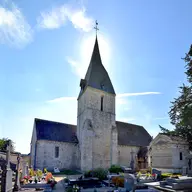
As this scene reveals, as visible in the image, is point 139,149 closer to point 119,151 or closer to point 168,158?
point 119,151

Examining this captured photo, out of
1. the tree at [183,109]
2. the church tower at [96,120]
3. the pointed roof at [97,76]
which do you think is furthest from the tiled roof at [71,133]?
the tree at [183,109]

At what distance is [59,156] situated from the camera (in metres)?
26.9

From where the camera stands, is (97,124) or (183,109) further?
(97,124)

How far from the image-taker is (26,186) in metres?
13.2

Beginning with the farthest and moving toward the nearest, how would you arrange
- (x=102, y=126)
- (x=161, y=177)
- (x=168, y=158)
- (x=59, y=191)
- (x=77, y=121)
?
(x=77, y=121) → (x=102, y=126) → (x=168, y=158) → (x=161, y=177) → (x=59, y=191)

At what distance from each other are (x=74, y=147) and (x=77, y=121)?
4.47 meters

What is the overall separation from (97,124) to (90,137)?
91.3 inches

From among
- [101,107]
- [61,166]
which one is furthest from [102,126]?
[61,166]

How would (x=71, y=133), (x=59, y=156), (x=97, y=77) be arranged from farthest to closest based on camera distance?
(x=71, y=133) → (x=97, y=77) → (x=59, y=156)

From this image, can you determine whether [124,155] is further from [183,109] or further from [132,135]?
[183,109]

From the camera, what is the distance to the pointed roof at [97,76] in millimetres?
29212

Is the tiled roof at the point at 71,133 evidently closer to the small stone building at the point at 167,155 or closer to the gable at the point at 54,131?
the gable at the point at 54,131

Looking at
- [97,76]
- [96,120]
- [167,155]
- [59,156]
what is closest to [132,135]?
[167,155]

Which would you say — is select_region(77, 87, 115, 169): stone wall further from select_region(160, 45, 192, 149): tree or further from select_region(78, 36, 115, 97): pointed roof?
select_region(160, 45, 192, 149): tree
